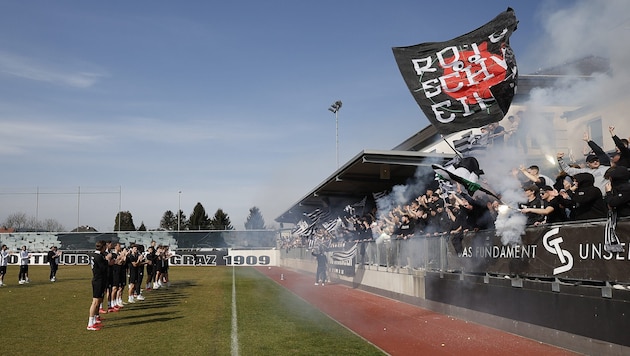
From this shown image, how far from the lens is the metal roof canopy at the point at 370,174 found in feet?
57.9

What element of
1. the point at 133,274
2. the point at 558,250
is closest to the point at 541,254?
the point at 558,250

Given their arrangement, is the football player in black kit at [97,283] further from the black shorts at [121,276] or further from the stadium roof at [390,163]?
the stadium roof at [390,163]

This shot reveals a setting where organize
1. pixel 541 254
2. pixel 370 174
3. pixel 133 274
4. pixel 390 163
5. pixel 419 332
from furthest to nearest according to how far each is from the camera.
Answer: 1. pixel 370 174
2. pixel 133 274
3. pixel 390 163
4. pixel 419 332
5. pixel 541 254

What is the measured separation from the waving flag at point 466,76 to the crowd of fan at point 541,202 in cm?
142

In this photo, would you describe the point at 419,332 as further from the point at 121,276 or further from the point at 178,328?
the point at 121,276

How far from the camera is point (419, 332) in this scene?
37.9ft

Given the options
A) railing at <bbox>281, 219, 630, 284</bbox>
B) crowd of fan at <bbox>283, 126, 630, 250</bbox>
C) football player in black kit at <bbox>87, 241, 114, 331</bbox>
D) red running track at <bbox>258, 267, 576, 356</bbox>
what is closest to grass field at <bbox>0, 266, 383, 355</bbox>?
football player in black kit at <bbox>87, 241, 114, 331</bbox>

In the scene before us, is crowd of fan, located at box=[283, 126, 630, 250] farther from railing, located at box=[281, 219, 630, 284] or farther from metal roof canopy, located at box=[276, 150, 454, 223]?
metal roof canopy, located at box=[276, 150, 454, 223]

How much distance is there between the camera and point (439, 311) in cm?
1448

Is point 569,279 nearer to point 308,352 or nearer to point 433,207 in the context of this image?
point 308,352

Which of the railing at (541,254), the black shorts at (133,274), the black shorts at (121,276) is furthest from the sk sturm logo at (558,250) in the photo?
the black shorts at (133,274)

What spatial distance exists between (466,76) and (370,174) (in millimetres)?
11707

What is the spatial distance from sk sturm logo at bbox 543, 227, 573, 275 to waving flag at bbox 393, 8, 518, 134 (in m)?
2.26

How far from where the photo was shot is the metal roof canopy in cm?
1766
